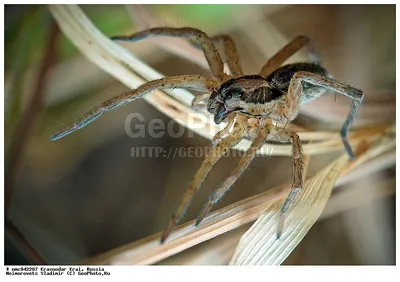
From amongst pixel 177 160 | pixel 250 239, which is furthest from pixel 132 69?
pixel 250 239

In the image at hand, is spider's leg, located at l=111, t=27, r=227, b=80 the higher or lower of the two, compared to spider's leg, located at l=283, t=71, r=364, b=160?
higher

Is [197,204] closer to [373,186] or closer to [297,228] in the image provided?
[297,228]

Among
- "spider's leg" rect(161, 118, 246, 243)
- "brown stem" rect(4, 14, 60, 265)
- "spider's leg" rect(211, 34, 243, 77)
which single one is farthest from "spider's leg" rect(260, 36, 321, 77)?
"brown stem" rect(4, 14, 60, 265)

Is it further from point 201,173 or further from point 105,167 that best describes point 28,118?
point 201,173

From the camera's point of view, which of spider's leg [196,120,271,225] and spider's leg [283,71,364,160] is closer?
spider's leg [196,120,271,225]

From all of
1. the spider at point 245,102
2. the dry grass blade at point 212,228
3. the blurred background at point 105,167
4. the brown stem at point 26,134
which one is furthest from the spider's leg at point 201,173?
the brown stem at point 26,134

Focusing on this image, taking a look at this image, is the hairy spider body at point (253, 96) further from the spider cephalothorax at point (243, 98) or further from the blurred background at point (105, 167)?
the blurred background at point (105, 167)

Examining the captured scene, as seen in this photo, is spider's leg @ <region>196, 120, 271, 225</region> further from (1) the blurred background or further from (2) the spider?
(1) the blurred background

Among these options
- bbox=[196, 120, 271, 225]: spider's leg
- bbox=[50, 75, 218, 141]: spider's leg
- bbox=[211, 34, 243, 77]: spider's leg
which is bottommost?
bbox=[196, 120, 271, 225]: spider's leg
